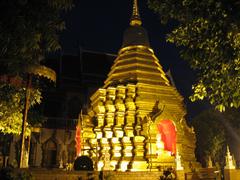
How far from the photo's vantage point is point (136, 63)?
54.6ft

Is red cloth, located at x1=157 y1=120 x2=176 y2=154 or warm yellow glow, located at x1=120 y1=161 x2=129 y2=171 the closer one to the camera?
warm yellow glow, located at x1=120 y1=161 x2=129 y2=171

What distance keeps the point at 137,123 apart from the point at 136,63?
Answer: 3971 mm

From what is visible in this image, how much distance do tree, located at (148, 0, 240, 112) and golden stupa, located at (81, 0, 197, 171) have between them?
6.26 m

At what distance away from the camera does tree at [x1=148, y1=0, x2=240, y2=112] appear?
22.2 ft

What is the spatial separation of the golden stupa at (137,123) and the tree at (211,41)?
20.5 feet

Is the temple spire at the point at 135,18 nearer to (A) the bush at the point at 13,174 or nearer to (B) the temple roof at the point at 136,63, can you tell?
(B) the temple roof at the point at 136,63

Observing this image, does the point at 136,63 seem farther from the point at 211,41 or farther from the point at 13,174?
the point at 13,174

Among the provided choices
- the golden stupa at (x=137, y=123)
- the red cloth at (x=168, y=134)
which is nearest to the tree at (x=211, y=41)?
the golden stupa at (x=137, y=123)

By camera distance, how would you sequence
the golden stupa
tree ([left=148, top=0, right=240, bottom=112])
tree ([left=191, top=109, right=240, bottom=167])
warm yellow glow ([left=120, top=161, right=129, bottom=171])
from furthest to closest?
tree ([left=191, top=109, right=240, bottom=167]) < the golden stupa < warm yellow glow ([left=120, top=161, right=129, bottom=171]) < tree ([left=148, top=0, right=240, bottom=112])

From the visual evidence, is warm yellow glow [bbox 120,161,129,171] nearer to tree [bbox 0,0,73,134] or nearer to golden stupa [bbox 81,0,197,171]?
golden stupa [bbox 81,0,197,171]

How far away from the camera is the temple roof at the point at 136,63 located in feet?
53.2

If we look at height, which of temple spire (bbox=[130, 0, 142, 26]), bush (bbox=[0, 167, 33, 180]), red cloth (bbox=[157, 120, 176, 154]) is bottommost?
bush (bbox=[0, 167, 33, 180])

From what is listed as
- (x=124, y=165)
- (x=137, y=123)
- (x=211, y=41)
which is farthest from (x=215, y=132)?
(x=211, y=41)

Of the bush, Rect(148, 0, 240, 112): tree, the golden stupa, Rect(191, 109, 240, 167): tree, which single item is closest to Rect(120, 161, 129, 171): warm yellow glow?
the golden stupa
